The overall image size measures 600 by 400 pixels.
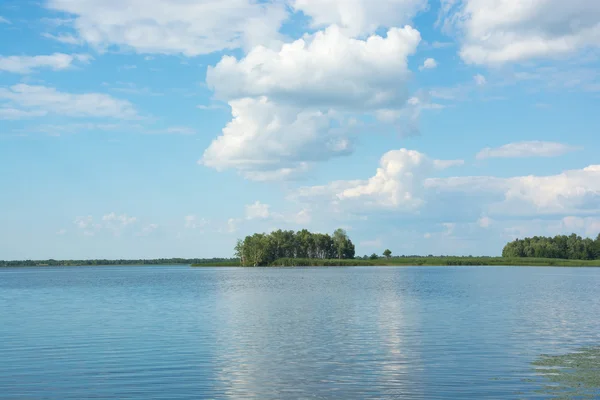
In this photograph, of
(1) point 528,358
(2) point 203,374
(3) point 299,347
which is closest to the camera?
(2) point 203,374

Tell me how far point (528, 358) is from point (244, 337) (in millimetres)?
14565

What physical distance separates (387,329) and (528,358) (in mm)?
10848

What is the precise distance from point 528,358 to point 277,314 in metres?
22.1

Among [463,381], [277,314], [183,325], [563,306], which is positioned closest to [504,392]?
[463,381]

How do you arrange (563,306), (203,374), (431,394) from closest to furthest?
(431,394) < (203,374) < (563,306)

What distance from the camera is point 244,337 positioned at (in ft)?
110

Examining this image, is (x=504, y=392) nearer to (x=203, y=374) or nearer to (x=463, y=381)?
(x=463, y=381)

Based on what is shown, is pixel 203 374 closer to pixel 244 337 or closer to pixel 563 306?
pixel 244 337

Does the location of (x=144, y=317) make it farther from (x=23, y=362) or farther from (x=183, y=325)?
(x=23, y=362)

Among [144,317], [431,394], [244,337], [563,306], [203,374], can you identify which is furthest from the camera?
[563,306]

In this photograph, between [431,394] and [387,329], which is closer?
[431,394]

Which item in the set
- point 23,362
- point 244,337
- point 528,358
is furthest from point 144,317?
point 528,358

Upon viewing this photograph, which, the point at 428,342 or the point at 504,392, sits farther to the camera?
the point at 428,342

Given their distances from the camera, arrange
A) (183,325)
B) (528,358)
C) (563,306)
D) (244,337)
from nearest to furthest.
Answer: (528,358)
(244,337)
(183,325)
(563,306)
